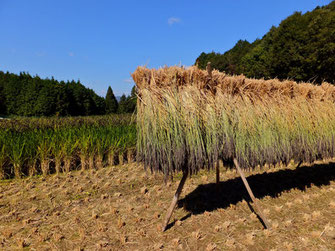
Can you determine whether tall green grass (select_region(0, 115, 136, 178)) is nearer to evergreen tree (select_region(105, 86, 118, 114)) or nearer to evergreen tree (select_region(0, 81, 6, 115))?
evergreen tree (select_region(0, 81, 6, 115))

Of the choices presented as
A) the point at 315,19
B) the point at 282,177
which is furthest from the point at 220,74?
the point at 315,19

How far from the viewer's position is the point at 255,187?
4742 millimetres

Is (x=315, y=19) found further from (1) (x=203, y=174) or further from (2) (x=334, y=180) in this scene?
(1) (x=203, y=174)

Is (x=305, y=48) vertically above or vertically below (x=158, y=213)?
above

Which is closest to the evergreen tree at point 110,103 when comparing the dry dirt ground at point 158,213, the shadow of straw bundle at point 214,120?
the dry dirt ground at point 158,213

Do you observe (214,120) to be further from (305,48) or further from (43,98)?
(305,48)

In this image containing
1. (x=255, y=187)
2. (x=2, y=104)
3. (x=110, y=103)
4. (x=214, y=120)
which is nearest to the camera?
Result: (x=214, y=120)

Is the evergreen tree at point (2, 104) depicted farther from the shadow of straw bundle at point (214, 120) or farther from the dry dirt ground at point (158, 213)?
the shadow of straw bundle at point (214, 120)

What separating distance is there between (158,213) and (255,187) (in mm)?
2562

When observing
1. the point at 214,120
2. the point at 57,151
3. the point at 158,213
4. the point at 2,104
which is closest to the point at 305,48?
the point at 214,120

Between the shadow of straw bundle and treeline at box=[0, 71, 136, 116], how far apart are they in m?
12.4

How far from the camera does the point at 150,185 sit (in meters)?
4.99

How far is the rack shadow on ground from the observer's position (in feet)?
13.0

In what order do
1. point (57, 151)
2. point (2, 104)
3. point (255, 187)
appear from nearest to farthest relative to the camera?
1. point (255, 187)
2. point (57, 151)
3. point (2, 104)
